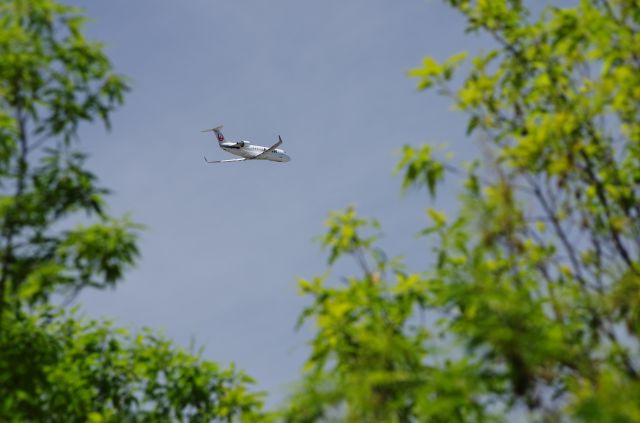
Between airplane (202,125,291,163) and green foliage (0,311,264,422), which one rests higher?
airplane (202,125,291,163)

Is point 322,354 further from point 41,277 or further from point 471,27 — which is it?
point 471,27

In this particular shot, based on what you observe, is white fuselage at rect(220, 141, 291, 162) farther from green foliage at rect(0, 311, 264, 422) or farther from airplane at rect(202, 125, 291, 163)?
green foliage at rect(0, 311, 264, 422)

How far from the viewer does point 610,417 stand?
26.4 feet

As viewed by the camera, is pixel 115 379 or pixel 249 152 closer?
pixel 115 379

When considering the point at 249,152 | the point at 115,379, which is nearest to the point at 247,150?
the point at 249,152

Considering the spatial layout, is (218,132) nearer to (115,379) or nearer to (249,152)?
(249,152)

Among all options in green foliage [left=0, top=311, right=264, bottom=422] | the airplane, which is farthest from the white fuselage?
green foliage [left=0, top=311, right=264, bottom=422]

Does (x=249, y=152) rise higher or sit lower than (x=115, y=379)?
higher

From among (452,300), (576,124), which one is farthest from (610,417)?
(576,124)

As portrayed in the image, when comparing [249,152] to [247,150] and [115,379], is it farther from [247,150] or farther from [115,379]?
[115,379]

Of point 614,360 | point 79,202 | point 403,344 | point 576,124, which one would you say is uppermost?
point 79,202

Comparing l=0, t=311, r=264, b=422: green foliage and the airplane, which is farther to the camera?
the airplane

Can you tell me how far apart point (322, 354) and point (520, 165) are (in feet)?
14.8

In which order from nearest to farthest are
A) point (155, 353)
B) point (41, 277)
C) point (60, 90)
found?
point (41, 277), point (60, 90), point (155, 353)
